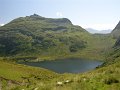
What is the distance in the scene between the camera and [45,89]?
13891mm

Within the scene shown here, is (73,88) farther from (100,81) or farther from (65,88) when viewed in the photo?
(100,81)

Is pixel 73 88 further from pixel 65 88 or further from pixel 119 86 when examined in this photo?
pixel 119 86

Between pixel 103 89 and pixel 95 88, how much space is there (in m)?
0.46

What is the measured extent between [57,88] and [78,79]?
2772 mm

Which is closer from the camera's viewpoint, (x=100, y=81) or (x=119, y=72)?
(x=100, y=81)

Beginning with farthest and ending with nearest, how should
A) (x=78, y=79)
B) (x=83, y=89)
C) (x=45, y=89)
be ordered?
(x=78, y=79), (x=45, y=89), (x=83, y=89)

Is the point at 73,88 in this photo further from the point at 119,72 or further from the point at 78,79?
the point at 119,72

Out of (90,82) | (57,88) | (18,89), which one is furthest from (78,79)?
(18,89)

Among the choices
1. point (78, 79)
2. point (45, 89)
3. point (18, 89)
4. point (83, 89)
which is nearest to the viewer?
point (83, 89)

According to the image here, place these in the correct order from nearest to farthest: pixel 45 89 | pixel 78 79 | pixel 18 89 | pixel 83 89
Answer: pixel 83 89 → pixel 45 89 → pixel 78 79 → pixel 18 89

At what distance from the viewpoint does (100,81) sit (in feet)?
47.8

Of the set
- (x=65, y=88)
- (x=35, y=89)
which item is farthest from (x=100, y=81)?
(x=35, y=89)

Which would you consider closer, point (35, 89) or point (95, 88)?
point (95, 88)

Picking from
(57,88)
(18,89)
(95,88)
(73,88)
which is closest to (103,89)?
(95,88)
